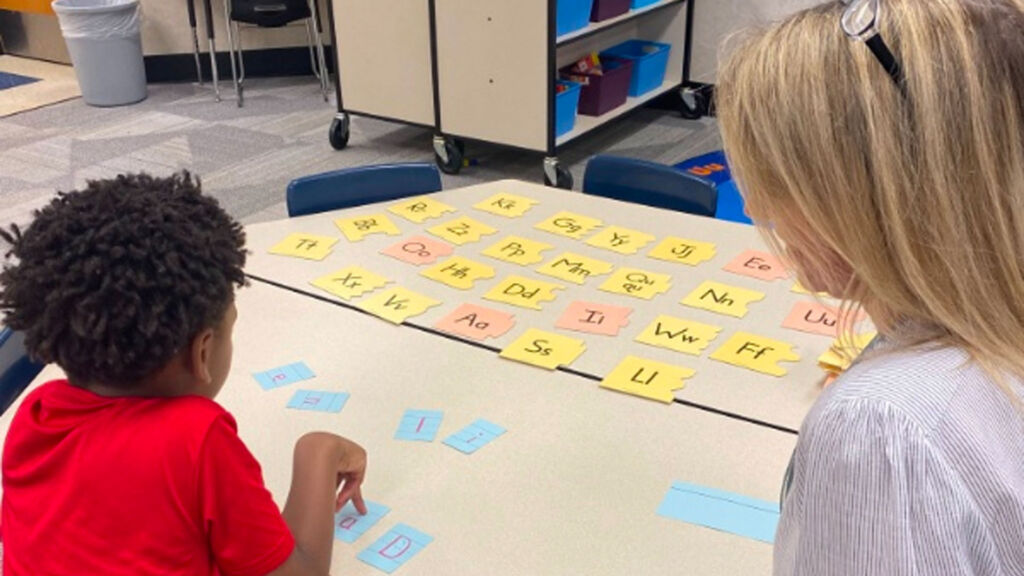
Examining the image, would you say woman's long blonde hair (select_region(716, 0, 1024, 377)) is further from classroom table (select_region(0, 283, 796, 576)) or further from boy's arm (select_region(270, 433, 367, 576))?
boy's arm (select_region(270, 433, 367, 576))

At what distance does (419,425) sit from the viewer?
4.39 ft

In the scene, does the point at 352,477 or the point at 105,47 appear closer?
the point at 352,477

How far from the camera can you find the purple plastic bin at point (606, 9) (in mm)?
3982

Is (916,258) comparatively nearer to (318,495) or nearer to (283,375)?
(318,495)

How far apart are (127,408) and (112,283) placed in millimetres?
122

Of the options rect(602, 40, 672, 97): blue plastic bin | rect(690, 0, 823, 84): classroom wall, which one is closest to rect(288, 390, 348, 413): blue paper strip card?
rect(602, 40, 672, 97): blue plastic bin

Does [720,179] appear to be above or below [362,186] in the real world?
below

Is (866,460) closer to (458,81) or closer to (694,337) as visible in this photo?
(694,337)

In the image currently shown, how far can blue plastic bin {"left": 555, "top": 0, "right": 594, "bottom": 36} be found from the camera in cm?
367

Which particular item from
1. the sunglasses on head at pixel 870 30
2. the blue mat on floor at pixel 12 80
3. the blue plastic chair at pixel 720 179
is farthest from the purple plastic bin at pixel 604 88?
the sunglasses on head at pixel 870 30

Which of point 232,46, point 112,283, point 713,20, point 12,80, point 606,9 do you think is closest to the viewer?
point 112,283

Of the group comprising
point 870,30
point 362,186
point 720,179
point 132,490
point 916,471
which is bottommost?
point 720,179

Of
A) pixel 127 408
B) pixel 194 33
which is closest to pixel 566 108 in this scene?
pixel 194 33

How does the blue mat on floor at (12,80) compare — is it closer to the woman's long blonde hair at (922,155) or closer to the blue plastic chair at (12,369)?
the blue plastic chair at (12,369)
